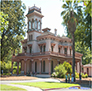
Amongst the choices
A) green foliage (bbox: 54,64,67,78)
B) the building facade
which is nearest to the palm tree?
green foliage (bbox: 54,64,67,78)

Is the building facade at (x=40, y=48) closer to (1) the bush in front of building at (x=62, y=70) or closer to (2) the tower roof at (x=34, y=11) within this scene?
(2) the tower roof at (x=34, y=11)

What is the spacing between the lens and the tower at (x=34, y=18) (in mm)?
44938

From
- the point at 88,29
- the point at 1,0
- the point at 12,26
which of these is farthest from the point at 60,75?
the point at 1,0

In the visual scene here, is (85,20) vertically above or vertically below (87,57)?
above

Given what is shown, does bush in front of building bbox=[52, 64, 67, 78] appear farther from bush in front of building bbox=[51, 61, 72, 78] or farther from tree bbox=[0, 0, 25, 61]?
tree bbox=[0, 0, 25, 61]

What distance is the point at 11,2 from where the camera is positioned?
1503 inches

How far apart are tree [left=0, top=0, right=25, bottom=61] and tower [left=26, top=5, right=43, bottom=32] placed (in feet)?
17.1

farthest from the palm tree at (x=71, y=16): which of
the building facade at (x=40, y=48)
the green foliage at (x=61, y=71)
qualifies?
the building facade at (x=40, y=48)

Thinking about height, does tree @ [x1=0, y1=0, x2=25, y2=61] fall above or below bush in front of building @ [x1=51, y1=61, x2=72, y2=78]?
above

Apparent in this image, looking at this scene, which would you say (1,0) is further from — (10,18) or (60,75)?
(60,75)

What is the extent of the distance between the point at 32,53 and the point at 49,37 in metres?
7.02

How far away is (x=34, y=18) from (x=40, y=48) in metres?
9.76

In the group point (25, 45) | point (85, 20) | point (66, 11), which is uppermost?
point (66, 11)

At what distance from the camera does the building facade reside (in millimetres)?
40781
